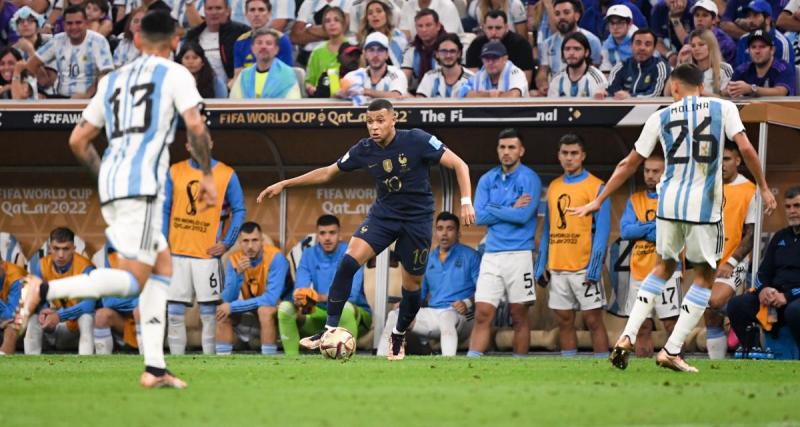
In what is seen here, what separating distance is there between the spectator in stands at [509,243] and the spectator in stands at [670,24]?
84.7 inches

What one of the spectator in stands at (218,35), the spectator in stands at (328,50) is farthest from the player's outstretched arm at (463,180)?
the spectator in stands at (218,35)

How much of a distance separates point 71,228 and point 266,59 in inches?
124

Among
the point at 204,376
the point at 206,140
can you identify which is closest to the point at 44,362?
the point at 204,376

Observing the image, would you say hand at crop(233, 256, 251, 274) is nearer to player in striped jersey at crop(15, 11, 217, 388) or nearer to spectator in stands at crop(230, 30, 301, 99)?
spectator in stands at crop(230, 30, 301, 99)

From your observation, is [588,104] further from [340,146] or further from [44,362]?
[44,362]

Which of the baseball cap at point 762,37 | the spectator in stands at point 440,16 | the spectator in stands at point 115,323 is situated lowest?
the spectator in stands at point 115,323

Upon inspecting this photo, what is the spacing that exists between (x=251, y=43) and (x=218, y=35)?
2.16 feet

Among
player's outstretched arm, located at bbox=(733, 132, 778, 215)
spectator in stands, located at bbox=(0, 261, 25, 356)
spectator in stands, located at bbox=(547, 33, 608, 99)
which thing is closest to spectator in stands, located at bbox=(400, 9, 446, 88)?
spectator in stands, located at bbox=(547, 33, 608, 99)

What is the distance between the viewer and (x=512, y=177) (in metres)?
12.5

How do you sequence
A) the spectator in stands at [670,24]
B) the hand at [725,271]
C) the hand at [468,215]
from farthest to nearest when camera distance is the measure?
the spectator in stands at [670,24]
the hand at [725,271]
the hand at [468,215]

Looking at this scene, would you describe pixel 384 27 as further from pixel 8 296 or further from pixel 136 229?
pixel 136 229

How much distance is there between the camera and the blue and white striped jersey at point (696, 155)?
8523mm

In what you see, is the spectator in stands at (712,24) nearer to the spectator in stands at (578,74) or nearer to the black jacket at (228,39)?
the spectator in stands at (578,74)

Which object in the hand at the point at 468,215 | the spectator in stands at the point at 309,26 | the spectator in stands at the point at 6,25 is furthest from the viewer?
the spectator in stands at the point at 6,25
